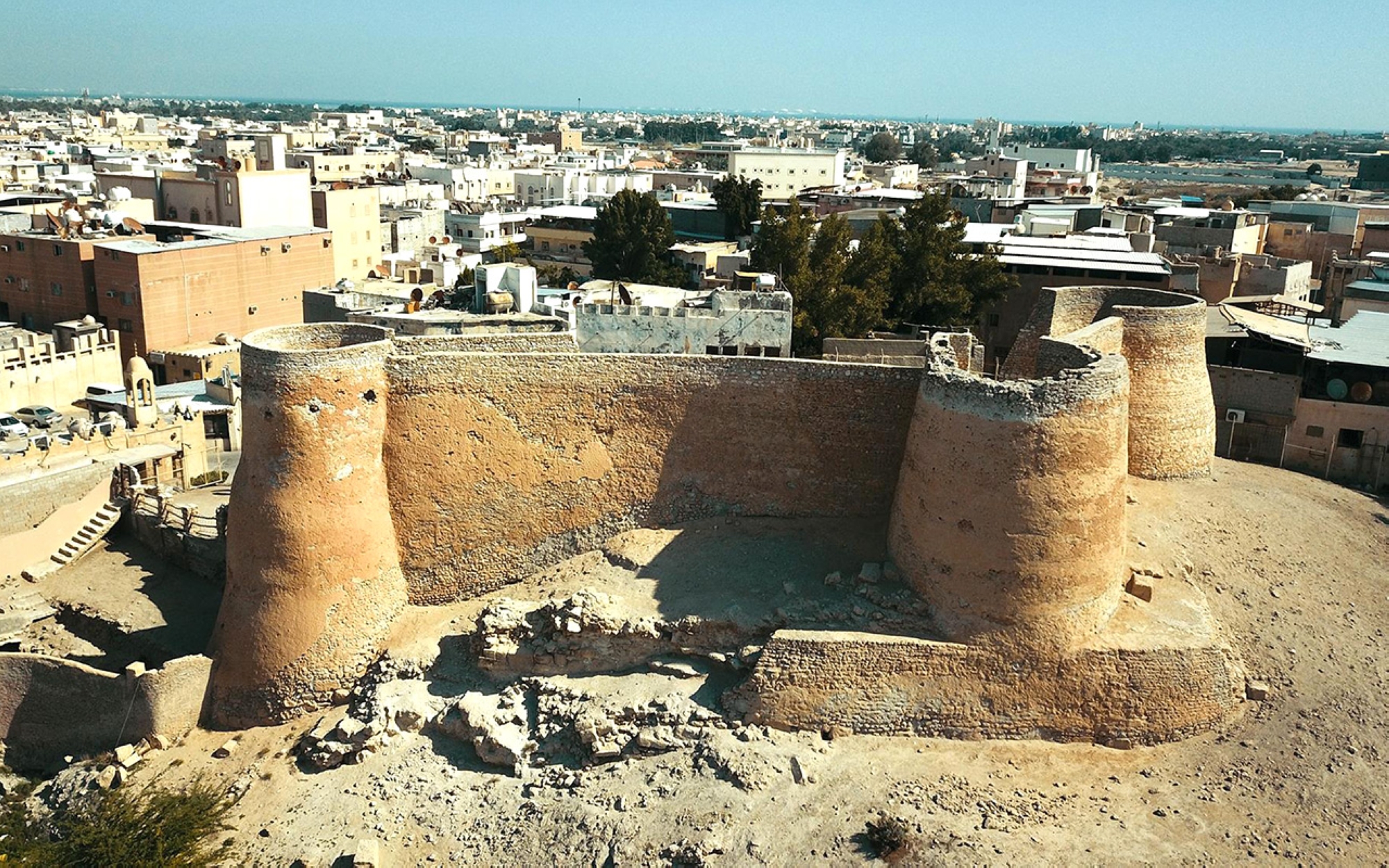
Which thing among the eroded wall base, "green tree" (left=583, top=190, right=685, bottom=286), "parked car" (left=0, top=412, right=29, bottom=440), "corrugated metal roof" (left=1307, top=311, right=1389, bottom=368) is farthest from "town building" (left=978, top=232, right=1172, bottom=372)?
"parked car" (left=0, top=412, right=29, bottom=440)

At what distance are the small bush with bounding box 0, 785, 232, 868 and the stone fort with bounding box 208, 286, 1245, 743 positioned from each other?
5.70 feet


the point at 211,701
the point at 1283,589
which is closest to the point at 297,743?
the point at 211,701

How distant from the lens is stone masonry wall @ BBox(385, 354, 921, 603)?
16.7m

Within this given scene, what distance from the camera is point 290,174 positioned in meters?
40.9

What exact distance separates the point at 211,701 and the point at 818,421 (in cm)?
983

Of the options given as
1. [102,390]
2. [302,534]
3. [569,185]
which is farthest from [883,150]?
[302,534]

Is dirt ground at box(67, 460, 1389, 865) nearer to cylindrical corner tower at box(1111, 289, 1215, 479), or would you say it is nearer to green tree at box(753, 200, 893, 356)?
cylindrical corner tower at box(1111, 289, 1215, 479)

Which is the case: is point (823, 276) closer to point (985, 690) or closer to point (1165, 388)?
point (1165, 388)

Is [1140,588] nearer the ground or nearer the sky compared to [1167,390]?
nearer the ground

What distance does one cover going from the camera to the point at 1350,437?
2133 centimetres

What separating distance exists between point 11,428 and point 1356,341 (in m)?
27.7

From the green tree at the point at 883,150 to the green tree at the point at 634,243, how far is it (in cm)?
8802

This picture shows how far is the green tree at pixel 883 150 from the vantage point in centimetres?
12231

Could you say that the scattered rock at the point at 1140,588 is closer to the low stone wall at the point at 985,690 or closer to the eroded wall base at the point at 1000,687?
the eroded wall base at the point at 1000,687
